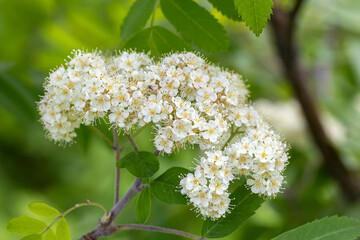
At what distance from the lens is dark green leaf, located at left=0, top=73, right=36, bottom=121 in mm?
2203

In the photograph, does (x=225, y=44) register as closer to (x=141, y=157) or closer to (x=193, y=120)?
(x=193, y=120)

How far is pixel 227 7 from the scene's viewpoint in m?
1.53

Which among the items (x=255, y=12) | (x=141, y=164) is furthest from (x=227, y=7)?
(x=141, y=164)

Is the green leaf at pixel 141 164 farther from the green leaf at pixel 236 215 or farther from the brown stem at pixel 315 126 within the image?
the brown stem at pixel 315 126

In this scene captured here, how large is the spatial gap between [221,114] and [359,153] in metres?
1.78

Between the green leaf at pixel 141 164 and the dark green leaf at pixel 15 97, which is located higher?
the dark green leaf at pixel 15 97

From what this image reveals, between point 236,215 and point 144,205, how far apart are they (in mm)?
288

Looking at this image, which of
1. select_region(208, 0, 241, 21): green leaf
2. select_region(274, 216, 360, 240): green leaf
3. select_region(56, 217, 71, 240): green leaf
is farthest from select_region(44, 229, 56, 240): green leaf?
select_region(208, 0, 241, 21): green leaf

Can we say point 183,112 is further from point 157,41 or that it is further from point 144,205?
point 157,41

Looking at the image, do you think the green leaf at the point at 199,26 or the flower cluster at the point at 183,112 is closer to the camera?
the flower cluster at the point at 183,112

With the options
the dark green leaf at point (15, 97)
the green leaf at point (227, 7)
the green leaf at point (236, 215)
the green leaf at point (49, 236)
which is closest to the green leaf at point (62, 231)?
the green leaf at point (49, 236)

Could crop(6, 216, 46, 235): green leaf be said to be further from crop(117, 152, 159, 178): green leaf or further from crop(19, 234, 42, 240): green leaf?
crop(117, 152, 159, 178): green leaf

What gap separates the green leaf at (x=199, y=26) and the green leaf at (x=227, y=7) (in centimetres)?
8

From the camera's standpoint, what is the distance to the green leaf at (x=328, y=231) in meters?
1.36
